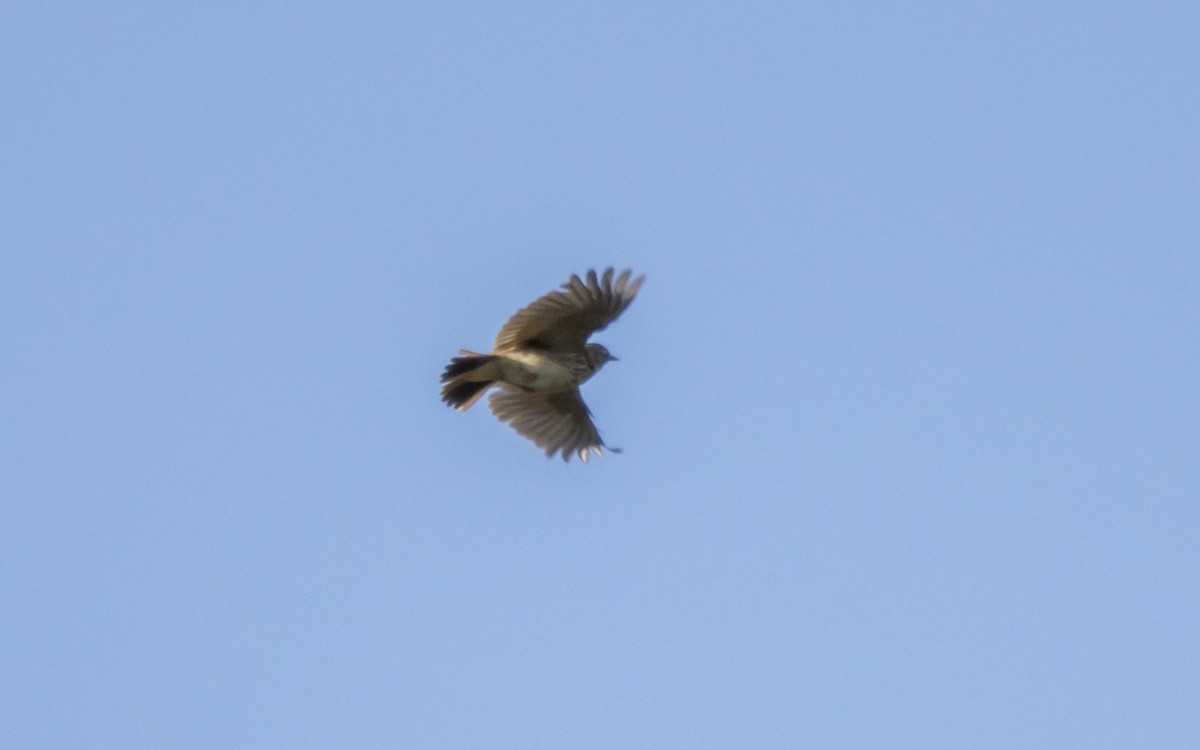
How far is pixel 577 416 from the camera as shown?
58.0 feet

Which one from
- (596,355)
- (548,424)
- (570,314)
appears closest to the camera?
(570,314)

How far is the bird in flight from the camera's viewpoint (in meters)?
15.8

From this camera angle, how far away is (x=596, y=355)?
55.0ft

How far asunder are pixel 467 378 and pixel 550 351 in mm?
793

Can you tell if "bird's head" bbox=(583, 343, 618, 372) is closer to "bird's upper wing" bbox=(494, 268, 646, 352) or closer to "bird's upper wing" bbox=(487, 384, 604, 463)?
"bird's upper wing" bbox=(494, 268, 646, 352)

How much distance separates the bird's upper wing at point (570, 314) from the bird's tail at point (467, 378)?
0.91 ft

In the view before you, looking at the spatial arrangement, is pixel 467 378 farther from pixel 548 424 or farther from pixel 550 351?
pixel 548 424

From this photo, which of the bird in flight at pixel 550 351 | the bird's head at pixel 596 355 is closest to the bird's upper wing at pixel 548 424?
the bird in flight at pixel 550 351

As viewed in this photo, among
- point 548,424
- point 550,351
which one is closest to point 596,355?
point 550,351

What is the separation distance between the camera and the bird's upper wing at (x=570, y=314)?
1572cm

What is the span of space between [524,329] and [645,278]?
3.42 ft

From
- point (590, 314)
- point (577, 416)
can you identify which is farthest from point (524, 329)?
point (577, 416)

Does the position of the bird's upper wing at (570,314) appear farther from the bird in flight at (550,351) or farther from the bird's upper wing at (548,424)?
the bird's upper wing at (548,424)

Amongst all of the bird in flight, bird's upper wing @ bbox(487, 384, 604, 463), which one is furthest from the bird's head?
bird's upper wing @ bbox(487, 384, 604, 463)
